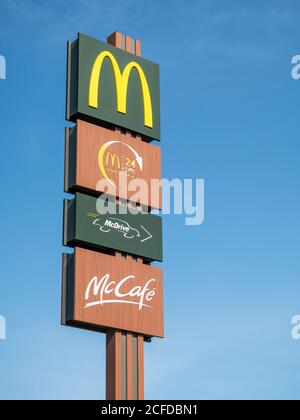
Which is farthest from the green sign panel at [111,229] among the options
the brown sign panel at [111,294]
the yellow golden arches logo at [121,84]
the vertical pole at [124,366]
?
the yellow golden arches logo at [121,84]

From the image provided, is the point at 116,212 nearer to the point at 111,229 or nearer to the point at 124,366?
the point at 111,229

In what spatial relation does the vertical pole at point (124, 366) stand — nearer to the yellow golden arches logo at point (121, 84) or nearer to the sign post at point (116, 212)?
the sign post at point (116, 212)

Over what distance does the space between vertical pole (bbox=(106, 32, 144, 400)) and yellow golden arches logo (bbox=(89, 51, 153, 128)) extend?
910cm

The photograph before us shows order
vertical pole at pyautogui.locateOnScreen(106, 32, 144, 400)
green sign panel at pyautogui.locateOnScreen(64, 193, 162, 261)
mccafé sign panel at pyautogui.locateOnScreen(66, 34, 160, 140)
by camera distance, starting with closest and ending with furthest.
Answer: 1. vertical pole at pyautogui.locateOnScreen(106, 32, 144, 400)
2. green sign panel at pyautogui.locateOnScreen(64, 193, 162, 261)
3. mccafé sign panel at pyautogui.locateOnScreen(66, 34, 160, 140)

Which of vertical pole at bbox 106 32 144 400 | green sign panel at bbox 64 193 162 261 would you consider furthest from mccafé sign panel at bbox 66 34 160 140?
vertical pole at bbox 106 32 144 400

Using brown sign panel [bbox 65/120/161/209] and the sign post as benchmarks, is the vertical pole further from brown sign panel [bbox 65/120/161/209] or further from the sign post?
brown sign panel [bbox 65/120/161/209]

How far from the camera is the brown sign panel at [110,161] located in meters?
35.6

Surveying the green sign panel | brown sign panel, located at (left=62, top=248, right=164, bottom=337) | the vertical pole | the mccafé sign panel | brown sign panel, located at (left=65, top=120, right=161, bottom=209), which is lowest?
the vertical pole

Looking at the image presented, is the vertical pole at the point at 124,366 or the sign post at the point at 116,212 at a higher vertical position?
the sign post at the point at 116,212

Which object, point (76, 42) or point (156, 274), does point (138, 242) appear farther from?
point (76, 42)

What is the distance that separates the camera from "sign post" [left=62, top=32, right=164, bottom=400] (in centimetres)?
3397

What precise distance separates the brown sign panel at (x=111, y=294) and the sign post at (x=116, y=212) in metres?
0.04

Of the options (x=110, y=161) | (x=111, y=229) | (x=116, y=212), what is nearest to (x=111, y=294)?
(x=111, y=229)
